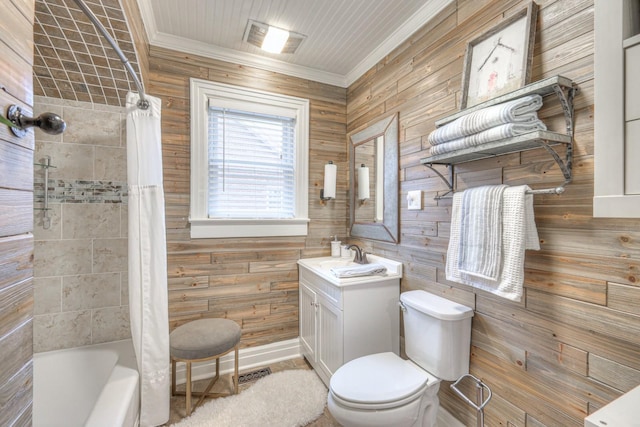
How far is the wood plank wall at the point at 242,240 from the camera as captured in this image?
82.1 inches

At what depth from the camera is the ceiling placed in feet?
4.68

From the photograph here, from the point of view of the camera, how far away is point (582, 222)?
40.9 inches

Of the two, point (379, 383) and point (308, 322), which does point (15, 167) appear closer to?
point (379, 383)

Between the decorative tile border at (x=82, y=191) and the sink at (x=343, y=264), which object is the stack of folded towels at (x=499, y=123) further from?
the decorative tile border at (x=82, y=191)

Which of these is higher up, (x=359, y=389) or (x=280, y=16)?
(x=280, y=16)

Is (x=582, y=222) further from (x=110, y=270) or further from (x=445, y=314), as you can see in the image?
(x=110, y=270)

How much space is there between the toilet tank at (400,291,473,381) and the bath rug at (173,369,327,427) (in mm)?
783

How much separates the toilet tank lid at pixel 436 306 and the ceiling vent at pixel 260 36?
1917 millimetres

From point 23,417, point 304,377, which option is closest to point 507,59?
point 23,417

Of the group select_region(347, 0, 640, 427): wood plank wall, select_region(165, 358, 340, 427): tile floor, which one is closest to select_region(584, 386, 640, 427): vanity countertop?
select_region(347, 0, 640, 427): wood plank wall

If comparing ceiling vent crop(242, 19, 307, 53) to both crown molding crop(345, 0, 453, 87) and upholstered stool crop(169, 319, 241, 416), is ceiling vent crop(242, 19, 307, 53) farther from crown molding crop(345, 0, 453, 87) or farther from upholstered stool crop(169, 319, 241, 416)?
upholstered stool crop(169, 319, 241, 416)

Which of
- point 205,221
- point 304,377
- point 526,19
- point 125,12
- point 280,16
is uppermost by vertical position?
point 280,16

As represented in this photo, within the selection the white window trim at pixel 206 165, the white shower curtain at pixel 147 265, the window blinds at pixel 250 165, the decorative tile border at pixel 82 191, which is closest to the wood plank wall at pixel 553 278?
the white window trim at pixel 206 165

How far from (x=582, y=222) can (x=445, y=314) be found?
67cm
